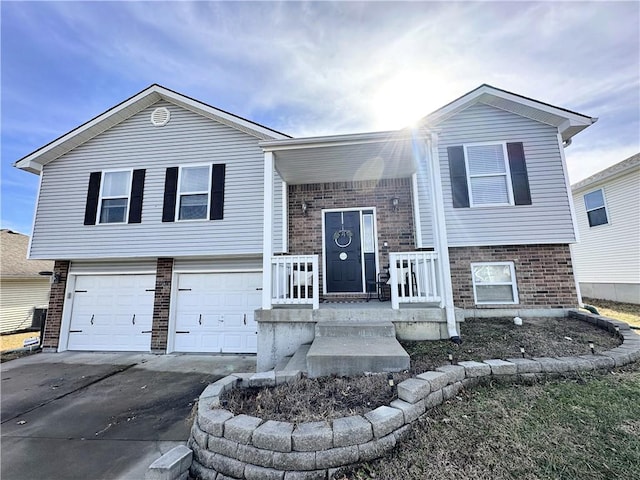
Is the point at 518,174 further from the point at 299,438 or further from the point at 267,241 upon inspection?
the point at 299,438

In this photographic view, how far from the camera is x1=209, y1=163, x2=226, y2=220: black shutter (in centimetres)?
714

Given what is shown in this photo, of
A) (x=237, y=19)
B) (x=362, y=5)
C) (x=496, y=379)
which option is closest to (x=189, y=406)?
(x=496, y=379)

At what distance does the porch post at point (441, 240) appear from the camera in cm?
430

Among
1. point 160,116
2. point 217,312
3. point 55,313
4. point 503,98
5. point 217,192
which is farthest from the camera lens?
point 160,116

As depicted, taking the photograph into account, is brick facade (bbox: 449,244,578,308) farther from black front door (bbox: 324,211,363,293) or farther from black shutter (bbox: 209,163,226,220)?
black shutter (bbox: 209,163,226,220)

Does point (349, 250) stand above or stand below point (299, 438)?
above

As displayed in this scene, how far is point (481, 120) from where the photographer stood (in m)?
6.82

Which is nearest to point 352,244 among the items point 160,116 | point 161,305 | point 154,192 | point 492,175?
point 492,175

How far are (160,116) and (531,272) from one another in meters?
10.4

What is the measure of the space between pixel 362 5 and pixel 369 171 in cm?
344

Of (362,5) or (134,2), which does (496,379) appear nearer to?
(362,5)

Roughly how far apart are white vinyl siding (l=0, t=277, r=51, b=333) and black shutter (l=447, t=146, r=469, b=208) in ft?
53.1

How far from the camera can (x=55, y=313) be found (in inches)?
299

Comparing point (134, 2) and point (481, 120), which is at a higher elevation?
point (134, 2)
